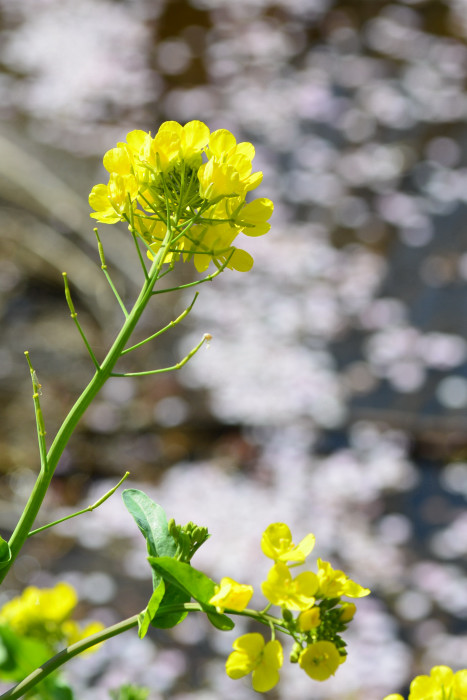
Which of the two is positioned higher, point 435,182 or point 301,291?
point 435,182

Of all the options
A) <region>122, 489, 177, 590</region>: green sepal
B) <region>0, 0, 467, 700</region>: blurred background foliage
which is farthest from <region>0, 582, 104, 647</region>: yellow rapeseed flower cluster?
<region>0, 0, 467, 700</region>: blurred background foliage

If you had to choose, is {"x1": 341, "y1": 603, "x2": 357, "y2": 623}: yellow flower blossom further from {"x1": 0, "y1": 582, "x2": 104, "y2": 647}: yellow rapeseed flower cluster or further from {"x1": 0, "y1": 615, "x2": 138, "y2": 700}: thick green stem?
{"x1": 0, "y1": 582, "x2": 104, "y2": 647}: yellow rapeseed flower cluster

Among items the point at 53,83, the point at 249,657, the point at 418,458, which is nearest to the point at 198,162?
the point at 249,657

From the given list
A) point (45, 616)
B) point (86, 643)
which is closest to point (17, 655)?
point (45, 616)

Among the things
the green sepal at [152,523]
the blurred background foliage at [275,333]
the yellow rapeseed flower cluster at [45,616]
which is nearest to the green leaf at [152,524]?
the green sepal at [152,523]

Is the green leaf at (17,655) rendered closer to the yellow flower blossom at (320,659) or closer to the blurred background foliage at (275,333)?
the yellow flower blossom at (320,659)

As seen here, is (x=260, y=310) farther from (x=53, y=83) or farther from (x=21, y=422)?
(x=53, y=83)
